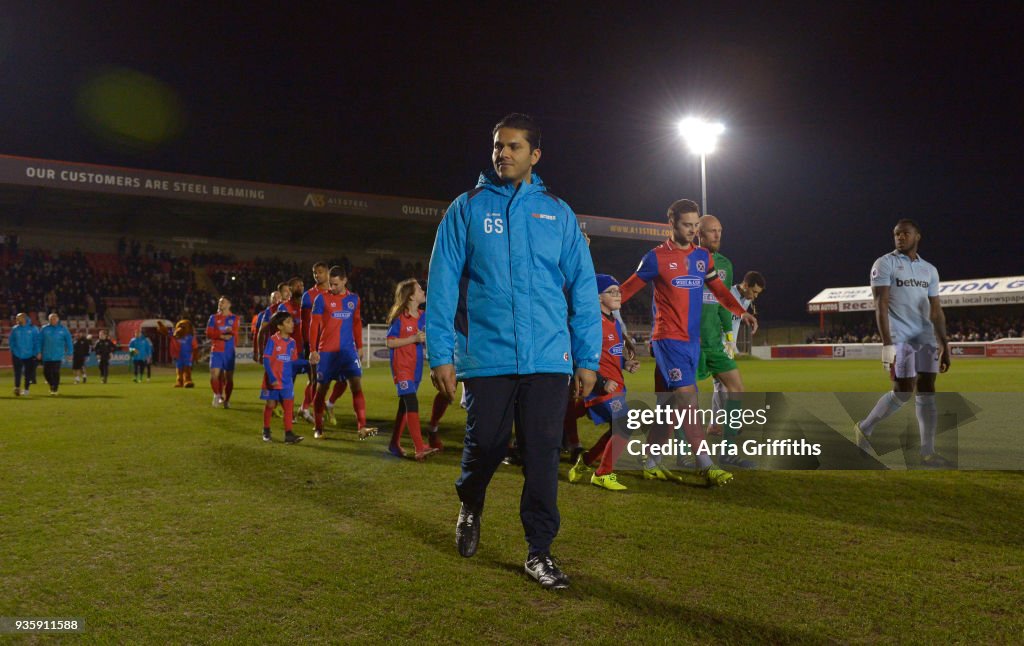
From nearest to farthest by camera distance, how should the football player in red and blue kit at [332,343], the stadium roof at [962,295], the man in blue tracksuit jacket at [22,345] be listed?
the football player in red and blue kit at [332,343]
the man in blue tracksuit jacket at [22,345]
the stadium roof at [962,295]

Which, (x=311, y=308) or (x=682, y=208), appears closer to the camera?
(x=682, y=208)

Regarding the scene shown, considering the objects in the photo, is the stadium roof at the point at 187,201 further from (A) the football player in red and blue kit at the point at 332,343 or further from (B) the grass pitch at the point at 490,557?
(B) the grass pitch at the point at 490,557

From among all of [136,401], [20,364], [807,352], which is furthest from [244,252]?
[807,352]

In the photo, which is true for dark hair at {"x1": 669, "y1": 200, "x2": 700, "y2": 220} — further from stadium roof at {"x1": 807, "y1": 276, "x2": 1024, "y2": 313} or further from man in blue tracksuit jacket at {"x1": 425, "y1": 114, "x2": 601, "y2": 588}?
stadium roof at {"x1": 807, "y1": 276, "x2": 1024, "y2": 313}

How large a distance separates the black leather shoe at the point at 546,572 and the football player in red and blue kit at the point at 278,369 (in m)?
5.49

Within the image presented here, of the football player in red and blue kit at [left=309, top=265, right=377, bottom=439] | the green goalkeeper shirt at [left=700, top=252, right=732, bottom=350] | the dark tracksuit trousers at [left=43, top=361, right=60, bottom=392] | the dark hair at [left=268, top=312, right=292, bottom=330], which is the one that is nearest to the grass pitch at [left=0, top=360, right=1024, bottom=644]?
the green goalkeeper shirt at [left=700, top=252, right=732, bottom=350]

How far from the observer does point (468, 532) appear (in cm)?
354

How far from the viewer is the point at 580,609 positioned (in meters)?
2.83

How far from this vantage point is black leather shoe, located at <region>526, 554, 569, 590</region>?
10.1 ft

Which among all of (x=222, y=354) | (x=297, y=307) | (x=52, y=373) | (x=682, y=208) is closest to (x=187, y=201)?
(x=52, y=373)

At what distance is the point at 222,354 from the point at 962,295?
166 ft

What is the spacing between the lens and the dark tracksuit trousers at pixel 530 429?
327cm

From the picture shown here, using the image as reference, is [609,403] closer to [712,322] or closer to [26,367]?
→ [712,322]

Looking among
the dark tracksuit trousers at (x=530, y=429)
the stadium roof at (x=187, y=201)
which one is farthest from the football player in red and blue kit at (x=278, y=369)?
the stadium roof at (x=187, y=201)
